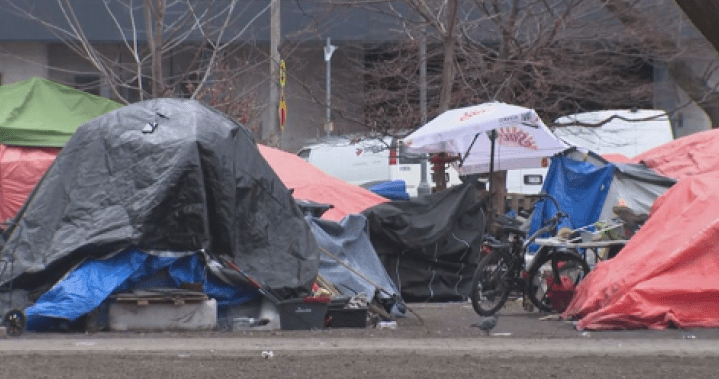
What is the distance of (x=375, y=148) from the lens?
18.4 meters

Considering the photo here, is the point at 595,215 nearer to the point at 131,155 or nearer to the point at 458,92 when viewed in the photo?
the point at 458,92

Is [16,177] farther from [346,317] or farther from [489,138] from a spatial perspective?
[489,138]

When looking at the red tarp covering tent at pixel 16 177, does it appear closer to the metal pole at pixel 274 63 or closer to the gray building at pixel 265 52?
the metal pole at pixel 274 63

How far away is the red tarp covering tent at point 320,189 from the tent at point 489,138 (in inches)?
60.1

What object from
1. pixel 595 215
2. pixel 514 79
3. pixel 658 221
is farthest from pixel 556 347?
pixel 514 79

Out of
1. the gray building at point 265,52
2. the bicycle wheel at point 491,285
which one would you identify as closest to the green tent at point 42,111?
the gray building at point 265,52

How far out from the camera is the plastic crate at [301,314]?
10.9m

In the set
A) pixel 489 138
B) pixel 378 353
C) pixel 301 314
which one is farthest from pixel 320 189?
pixel 378 353

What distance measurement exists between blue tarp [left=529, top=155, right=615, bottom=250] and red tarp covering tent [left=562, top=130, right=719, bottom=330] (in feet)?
10.4

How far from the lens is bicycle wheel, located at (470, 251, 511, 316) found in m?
Answer: 11.9

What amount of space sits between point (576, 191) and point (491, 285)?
364 cm

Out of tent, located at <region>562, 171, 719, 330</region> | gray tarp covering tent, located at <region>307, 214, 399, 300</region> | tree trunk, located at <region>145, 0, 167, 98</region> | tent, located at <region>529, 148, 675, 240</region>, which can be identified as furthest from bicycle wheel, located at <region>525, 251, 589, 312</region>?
tree trunk, located at <region>145, 0, 167, 98</region>

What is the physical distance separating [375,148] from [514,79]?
102 inches

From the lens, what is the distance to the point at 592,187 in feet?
48.8
